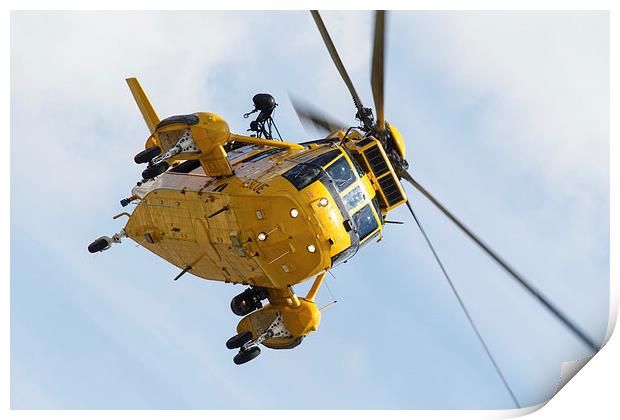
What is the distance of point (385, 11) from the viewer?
27531 millimetres

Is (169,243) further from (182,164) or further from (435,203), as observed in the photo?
(435,203)

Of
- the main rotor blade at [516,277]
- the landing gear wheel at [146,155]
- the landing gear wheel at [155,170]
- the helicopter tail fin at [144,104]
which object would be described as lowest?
the main rotor blade at [516,277]

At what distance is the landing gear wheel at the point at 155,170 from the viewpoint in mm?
A: 29984

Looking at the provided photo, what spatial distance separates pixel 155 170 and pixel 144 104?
580 cm

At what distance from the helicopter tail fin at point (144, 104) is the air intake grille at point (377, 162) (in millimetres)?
7492

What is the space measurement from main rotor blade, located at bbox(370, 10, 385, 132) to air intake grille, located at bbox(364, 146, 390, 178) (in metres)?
1.15

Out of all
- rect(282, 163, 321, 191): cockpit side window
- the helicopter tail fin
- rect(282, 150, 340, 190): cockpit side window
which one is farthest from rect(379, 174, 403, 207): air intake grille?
the helicopter tail fin

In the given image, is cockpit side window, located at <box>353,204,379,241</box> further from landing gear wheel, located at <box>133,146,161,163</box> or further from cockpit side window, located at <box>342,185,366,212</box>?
landing gear wheel, located at <box>133,146,161,163</box>

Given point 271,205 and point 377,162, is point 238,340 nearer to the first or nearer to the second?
point 271,205

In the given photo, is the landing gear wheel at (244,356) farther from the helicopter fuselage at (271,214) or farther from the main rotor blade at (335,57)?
the main rotor blade at (335,57)

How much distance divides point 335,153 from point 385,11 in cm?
436

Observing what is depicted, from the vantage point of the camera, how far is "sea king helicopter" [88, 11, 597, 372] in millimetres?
29094

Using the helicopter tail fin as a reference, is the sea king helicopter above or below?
below

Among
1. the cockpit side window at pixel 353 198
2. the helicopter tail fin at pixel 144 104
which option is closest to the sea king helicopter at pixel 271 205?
the cockpit side window at pixel 353 198
